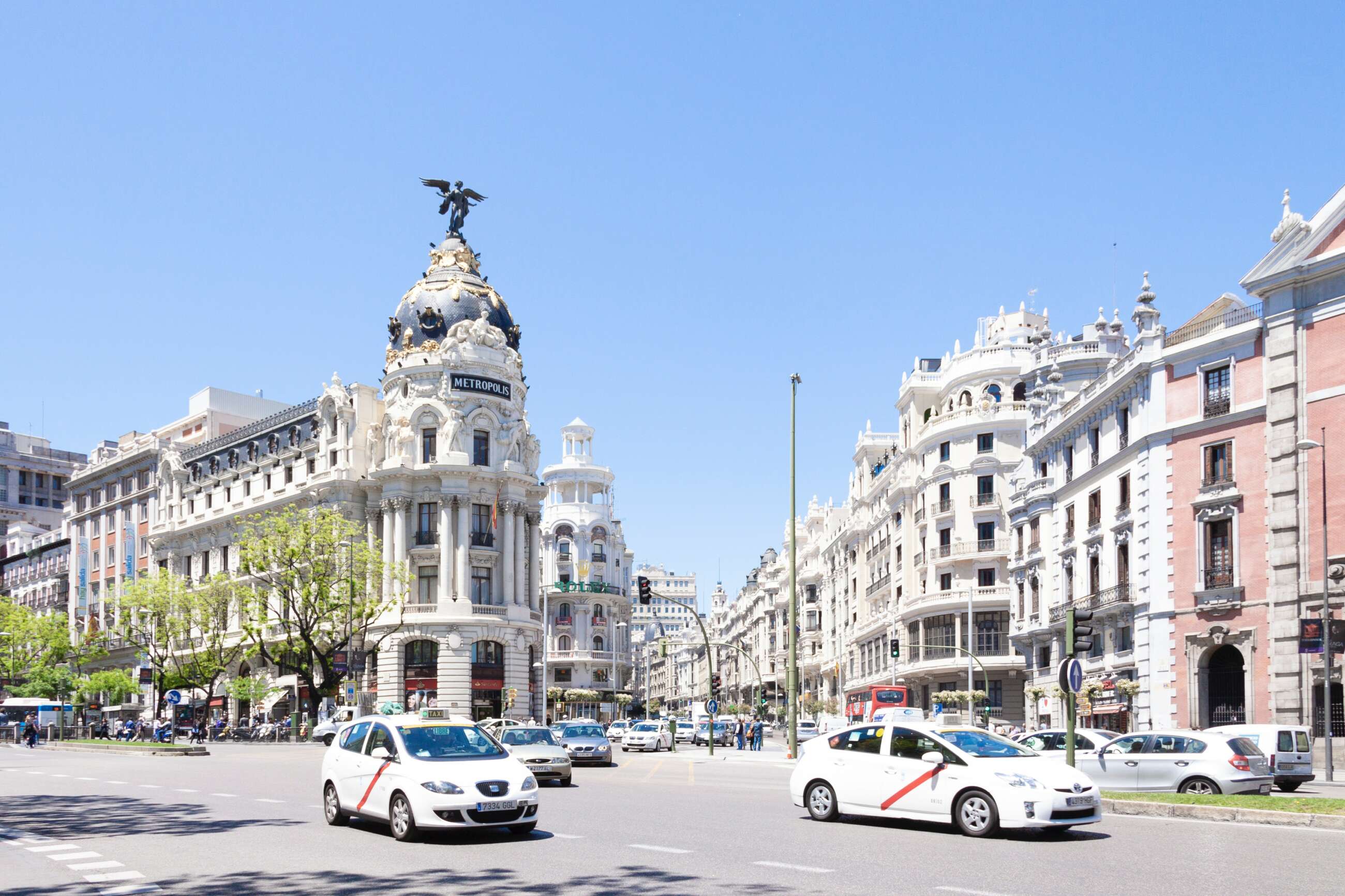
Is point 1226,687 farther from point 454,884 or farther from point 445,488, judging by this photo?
point 445,488

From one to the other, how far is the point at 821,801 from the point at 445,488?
5901 cm

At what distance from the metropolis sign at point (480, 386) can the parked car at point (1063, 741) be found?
176ft

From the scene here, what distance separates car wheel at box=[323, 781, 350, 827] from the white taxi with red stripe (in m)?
6.43

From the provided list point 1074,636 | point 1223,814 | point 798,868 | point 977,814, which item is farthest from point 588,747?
point 798,868

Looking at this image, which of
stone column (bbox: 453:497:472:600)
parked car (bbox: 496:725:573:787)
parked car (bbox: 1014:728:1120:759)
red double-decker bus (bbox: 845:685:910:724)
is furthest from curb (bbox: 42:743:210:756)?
parked car (bbox: 1014:728:1120:759)

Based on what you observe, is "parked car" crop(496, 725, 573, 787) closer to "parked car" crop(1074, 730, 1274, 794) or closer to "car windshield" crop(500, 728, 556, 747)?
"car windshield" crop(500, 728, 556, 747)

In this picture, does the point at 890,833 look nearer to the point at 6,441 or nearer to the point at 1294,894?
the point at 1294,894

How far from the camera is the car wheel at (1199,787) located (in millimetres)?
23422

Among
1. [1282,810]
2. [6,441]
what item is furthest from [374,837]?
[6,441]

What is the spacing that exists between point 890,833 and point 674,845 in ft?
10.6

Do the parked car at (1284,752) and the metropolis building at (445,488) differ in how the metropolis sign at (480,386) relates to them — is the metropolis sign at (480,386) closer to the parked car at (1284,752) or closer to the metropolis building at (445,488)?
the metropolis building at (445,488)

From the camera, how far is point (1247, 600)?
4012cm

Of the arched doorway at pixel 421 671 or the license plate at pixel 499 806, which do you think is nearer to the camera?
the license plate at pixel 499 806

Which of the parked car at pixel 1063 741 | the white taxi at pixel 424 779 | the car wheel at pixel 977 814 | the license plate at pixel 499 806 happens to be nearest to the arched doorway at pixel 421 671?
the parked car at pixel 1063 741
